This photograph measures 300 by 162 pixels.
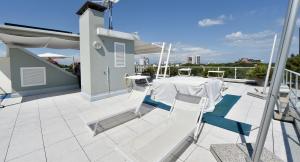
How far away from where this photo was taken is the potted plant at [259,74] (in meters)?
8.34

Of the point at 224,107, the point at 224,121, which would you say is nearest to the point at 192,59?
the point at 224,107

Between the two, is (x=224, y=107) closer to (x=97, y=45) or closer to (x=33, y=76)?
(x=97, y=45)

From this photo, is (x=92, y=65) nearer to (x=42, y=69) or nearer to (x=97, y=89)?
(x=97, y=89)

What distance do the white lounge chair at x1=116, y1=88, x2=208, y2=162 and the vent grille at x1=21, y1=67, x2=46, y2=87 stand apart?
284 inches

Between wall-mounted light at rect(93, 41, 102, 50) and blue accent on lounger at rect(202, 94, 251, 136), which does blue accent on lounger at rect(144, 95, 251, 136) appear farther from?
wall-mounted light at rect(93, 41, 102, 50)

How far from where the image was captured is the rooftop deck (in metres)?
2.40

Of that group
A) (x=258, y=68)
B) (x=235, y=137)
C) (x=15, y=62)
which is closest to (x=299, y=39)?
(x=235, y=137)

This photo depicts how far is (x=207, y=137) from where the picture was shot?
300 cm

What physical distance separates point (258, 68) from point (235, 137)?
24.8 feet

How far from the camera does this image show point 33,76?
23.0 ft

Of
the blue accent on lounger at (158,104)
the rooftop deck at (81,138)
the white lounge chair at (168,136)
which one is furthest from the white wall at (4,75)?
the white lounge chair at (168,136)

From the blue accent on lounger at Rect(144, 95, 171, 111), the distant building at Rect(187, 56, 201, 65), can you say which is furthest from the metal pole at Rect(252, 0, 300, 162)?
the distant building at Rect(187, 56, 201, 65)

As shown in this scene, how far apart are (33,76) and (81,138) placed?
19.9 feet

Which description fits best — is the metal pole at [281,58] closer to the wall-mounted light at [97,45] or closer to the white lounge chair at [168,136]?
the white lounge chair at [168,136]
